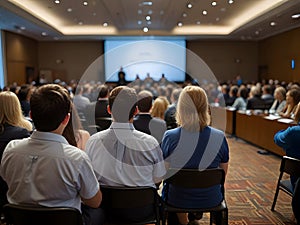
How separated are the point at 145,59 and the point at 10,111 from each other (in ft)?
45.2

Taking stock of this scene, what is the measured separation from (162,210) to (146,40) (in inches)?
601

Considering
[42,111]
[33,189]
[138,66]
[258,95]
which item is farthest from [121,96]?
[138,66]

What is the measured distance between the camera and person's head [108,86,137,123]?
2158 mm

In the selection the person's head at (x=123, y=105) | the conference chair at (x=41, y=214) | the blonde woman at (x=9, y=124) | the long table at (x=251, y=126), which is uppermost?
the person's head at (x=123, y=105)

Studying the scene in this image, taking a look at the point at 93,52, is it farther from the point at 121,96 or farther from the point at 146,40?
the point at 121,96

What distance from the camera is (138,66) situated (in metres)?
16.4

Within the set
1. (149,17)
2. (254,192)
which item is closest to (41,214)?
(254,192)

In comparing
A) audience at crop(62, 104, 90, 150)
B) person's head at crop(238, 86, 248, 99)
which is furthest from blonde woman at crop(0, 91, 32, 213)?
person's head at crop(238, 86, 248, 99)

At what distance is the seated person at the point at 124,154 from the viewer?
2.08 metres

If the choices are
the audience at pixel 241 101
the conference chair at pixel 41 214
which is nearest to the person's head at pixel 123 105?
the conference chair at pixel 41 214

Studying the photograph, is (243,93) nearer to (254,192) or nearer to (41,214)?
(254,192)

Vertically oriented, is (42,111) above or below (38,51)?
below

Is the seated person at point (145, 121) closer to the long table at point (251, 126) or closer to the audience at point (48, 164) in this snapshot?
the audience at point (48, 164)

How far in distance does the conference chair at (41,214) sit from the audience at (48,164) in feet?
0.24
